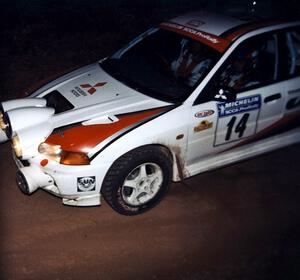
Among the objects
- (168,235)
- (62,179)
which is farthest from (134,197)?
(62,179)

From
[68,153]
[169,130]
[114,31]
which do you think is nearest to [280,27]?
[169,130]

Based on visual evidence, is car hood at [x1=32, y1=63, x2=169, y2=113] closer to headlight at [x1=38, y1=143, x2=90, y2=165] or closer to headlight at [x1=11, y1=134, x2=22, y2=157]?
headlight at [x1=38, y1=143, x2=90, y2=165]

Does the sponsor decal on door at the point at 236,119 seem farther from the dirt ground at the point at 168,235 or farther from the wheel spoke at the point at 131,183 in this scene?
the wheel spoke at the point at 131,183

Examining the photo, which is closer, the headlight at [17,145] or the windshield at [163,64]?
the headlight at [17,145]

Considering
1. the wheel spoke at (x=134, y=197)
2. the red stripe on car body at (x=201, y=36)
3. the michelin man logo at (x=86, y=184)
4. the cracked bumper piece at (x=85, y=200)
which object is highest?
the red stripe on car body at (x=201, y=36)

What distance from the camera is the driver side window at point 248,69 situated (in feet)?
12.9

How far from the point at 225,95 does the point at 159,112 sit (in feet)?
2.29

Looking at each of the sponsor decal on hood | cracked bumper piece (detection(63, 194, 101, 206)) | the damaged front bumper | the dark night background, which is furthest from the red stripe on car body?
cracked bumper piece (detection(63, 194, 101, 206))

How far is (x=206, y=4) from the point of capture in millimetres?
→ 10875

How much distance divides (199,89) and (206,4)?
25.7 ft

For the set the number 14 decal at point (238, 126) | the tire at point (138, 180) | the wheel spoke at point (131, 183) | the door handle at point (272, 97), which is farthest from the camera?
the door handle at point (272, 97)

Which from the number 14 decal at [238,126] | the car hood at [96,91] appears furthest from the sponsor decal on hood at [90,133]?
the number 14 decal at [238,126]

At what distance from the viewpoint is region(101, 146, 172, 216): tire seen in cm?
366

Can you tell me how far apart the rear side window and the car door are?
18 cm
